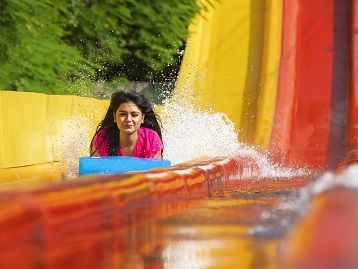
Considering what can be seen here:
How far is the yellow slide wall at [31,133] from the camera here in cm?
580

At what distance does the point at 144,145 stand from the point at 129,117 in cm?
20

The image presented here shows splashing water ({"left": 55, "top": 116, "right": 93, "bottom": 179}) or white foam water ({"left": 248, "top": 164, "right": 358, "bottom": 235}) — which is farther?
splashing water ({"left": 55, "top": 116, "right": 93, "bottom": 179})

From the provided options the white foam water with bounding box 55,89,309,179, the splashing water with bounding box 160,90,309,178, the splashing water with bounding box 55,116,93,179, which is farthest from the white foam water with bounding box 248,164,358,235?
the splashing water with bounding box 55,116,93,179

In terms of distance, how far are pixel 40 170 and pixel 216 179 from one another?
6.12 feet

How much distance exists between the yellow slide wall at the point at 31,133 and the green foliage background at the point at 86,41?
1539 millimetres

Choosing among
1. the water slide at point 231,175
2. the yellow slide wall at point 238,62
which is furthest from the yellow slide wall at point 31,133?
the yellow slide wall at point 238,62

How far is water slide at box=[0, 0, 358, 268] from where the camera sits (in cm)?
220

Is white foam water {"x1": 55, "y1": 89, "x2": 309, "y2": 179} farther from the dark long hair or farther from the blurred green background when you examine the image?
the blurred green background

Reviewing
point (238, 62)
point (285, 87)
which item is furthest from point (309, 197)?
point (238, 62)

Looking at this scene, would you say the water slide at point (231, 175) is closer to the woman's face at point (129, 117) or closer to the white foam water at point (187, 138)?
the white foam water at point (187, 138)

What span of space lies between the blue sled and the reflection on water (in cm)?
178

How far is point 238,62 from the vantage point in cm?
891

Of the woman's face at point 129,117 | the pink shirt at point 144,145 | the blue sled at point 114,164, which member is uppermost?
the woman's face at point 129,117

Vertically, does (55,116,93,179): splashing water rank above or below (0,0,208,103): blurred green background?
below
